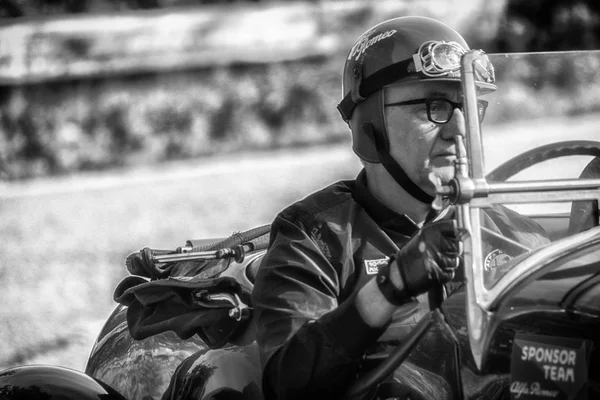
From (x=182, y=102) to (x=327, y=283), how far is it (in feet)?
20.8

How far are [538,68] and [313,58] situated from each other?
607cm

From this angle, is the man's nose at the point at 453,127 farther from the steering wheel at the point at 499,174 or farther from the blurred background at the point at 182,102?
the blurred background at the point at 182,102

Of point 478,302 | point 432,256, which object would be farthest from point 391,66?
point 478,302

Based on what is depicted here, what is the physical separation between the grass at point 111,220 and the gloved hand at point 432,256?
5222 millimetres

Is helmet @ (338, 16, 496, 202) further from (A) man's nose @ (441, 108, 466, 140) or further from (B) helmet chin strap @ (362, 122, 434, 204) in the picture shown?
(A) man's nose @ (441, 108, 466, 140)

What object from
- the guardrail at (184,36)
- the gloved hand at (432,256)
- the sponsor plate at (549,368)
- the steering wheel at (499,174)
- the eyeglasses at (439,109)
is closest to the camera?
the sponsor plate at (549,368)

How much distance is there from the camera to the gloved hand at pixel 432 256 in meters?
2.08

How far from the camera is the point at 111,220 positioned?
8.23 m

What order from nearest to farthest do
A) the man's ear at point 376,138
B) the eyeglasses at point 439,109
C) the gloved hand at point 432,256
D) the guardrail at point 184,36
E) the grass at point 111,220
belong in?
the gloved hand at point 432,256
the eyeglasses at point 439,109
the man's ear at point 376,138
the grass at point 111,220
the guardrail at point 184,36

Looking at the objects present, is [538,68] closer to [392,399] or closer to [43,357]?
[392,399]

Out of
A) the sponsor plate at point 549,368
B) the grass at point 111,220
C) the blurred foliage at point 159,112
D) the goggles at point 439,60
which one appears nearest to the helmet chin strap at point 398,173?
the goggles at point 439,60

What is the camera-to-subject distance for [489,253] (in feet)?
7.59

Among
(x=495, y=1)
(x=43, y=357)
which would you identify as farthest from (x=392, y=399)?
(x=495, y=1)

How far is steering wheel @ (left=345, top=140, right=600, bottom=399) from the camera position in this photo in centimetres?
219
